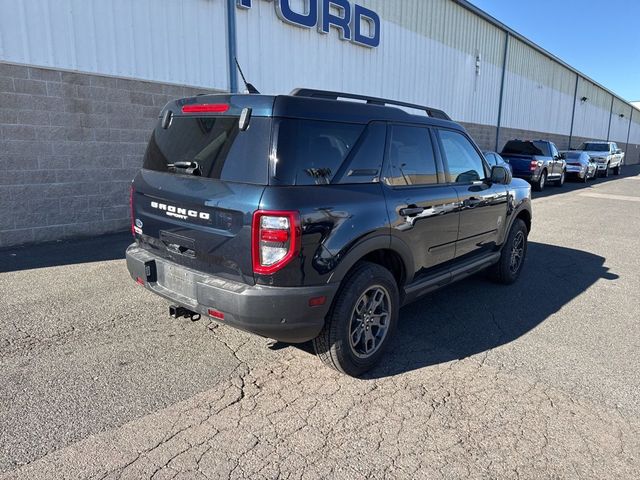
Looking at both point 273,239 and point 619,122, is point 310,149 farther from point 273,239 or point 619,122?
point 619,122

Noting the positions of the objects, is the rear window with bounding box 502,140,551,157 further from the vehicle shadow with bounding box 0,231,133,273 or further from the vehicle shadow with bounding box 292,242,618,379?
the vehicle shadow with bounding box 0,231,133,273

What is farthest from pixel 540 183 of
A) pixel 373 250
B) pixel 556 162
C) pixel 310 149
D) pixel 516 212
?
pixel 310 149

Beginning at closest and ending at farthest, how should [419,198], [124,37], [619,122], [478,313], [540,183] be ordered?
1. [419,198]
2. [478,313]
3. [124,37]
4. [540,183]
5. [619,122]

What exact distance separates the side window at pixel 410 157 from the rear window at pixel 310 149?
45 cm

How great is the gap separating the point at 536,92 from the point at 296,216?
2635cm

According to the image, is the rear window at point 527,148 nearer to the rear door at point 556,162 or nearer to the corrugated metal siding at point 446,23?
the rear door at point 556,162

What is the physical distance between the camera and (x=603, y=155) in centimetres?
2438

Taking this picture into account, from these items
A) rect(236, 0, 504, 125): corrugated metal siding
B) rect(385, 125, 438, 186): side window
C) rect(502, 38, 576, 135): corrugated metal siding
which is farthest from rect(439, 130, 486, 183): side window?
rect(502, 38, 576, 135): corrugated metal siding

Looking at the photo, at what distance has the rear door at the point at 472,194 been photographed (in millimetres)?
4203

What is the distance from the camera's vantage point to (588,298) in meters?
5.10

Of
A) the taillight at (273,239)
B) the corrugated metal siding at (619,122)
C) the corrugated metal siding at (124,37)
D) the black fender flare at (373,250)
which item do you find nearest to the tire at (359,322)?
the black fender flare at (373,250)

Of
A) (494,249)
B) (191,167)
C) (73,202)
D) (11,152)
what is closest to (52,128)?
(11,152)

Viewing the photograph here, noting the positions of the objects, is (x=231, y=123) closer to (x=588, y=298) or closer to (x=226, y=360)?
(x=226, y=360)

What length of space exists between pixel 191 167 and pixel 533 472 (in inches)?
110
